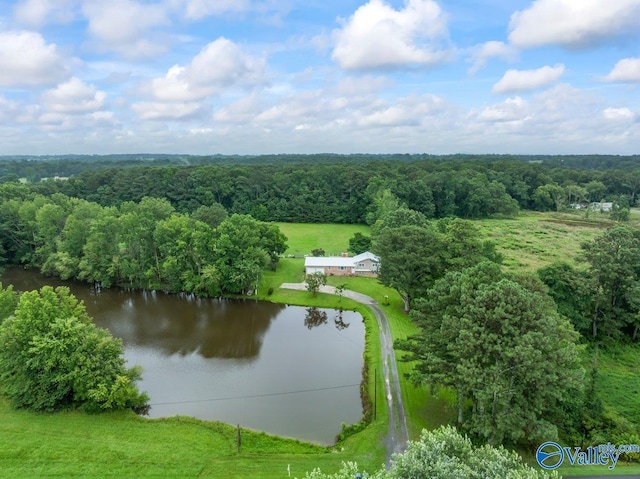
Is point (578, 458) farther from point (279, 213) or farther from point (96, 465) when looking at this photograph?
point (279, 213)

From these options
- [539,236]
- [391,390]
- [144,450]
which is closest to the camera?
[144,450]

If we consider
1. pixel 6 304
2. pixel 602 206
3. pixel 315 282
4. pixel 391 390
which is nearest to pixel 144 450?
pixel 391 390

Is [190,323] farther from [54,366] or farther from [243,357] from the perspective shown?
[54,366]

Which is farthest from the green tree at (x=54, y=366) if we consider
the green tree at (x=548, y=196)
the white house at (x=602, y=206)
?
the white house at (x=602, y=206)

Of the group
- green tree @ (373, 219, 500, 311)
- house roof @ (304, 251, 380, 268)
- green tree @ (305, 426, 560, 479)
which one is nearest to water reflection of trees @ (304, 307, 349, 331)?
green tree @ (373, 219, 500, 311)

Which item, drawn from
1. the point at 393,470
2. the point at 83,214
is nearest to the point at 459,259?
the point at 393,470

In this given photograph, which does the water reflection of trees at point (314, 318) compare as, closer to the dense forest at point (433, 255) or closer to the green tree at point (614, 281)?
the dense forest at point (433, 255)

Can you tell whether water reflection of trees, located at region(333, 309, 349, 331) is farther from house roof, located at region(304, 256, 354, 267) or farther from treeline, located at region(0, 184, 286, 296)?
house roof, located at region(304, 256, 354, 267)
